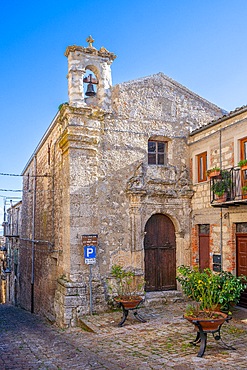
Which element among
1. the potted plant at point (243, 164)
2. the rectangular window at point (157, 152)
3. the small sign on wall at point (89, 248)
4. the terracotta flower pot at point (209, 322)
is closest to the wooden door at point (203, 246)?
the rectangular window at point (157, 152)

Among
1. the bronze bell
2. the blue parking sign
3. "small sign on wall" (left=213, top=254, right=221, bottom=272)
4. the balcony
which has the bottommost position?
"small sign on wall" (left=213, top=254, right=221, bottom=272)

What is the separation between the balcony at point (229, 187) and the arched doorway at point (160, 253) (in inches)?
79.8

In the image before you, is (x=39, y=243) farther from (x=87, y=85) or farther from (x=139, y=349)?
(x=139, y=349)

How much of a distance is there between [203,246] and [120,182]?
10.4ft

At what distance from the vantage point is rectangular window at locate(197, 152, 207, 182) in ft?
36.6

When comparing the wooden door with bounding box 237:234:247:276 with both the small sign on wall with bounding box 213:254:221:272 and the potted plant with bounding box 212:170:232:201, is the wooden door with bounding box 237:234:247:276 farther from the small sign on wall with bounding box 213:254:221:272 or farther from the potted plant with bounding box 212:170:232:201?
the potted plant with bounding box 212:170:232:201

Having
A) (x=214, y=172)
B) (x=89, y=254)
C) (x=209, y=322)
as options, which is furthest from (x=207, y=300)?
(x=214, y=172)

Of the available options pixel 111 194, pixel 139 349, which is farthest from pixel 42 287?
pixel 139 349

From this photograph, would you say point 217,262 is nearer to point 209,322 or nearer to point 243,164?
point 243,164

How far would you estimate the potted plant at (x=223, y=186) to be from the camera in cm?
953

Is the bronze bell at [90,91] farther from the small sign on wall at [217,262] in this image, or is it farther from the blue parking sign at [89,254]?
the small sign on wall at [217,262]

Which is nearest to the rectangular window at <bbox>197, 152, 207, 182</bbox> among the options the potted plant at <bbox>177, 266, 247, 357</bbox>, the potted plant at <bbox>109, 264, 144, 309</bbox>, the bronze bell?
the potted plant at <bbox>109, 264, 144, 309</bbox>

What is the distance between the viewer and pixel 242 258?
9586 mm

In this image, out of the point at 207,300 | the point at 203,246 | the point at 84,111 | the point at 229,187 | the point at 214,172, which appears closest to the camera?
the point at 207,300
